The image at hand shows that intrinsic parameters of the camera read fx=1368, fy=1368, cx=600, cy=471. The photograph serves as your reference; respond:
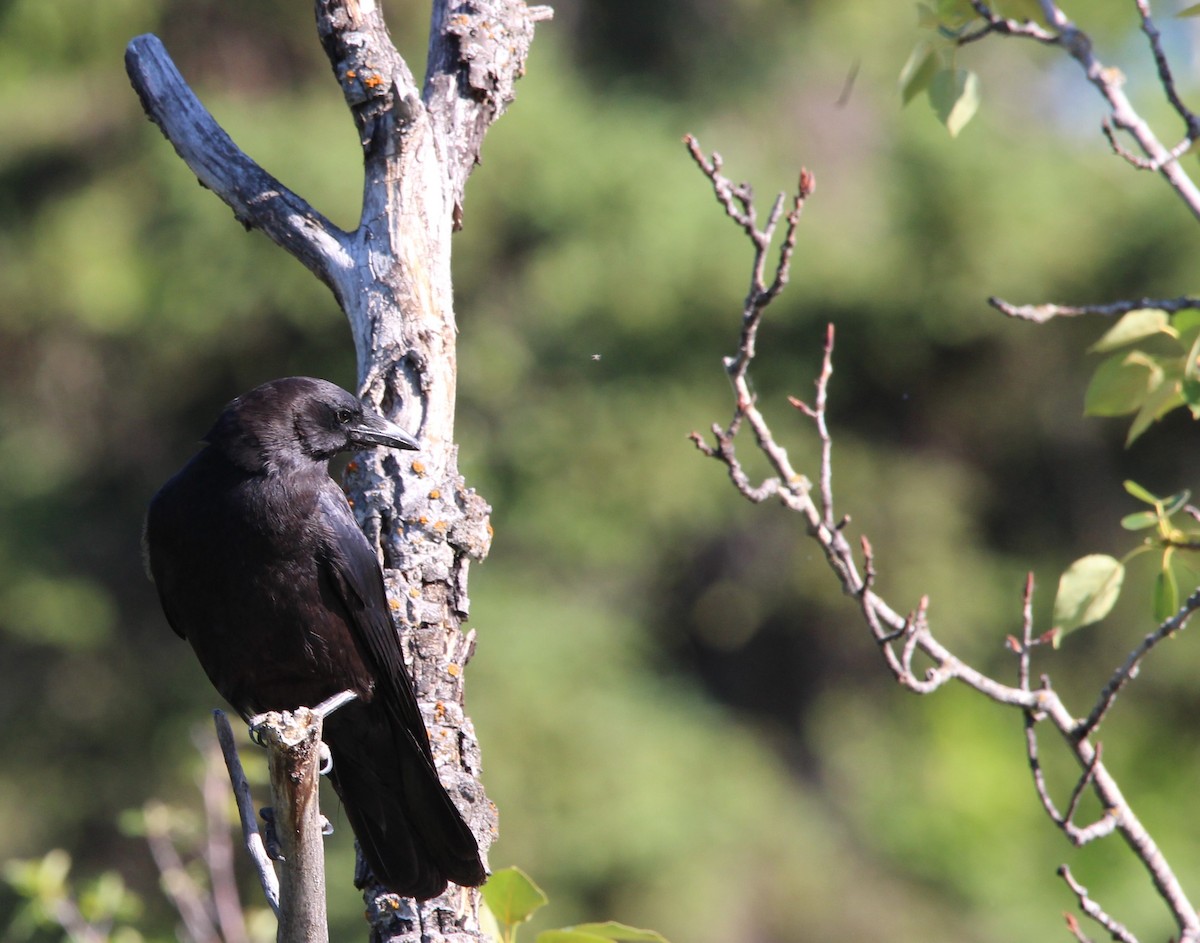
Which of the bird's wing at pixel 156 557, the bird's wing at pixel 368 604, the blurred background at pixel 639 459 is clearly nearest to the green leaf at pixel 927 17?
the bird's wing at pixel 368 604

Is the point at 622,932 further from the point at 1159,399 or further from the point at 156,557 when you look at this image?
the point at 156,557

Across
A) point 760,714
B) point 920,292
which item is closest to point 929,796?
point 760,714

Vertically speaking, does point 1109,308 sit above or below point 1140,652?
above

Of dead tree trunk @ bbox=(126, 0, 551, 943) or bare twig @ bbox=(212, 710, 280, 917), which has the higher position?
dead tree trunk @ bbox=(126, 0, 551, 943)

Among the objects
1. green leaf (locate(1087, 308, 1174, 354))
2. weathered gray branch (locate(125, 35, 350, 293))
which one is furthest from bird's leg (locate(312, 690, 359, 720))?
green leaf (locate(1087, 308, 1174, 354))

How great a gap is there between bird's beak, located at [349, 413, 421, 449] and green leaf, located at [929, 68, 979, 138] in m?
1.28

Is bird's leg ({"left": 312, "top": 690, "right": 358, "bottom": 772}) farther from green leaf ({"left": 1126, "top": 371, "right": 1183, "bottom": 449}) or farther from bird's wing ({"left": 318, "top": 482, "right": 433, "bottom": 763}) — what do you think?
green leaf ({"left": 1126, "top": 371, "right": 1183, "bottom": 449})

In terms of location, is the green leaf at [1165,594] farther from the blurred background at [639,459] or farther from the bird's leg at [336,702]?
the blurred background at [639,459]

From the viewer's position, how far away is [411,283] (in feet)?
9.79

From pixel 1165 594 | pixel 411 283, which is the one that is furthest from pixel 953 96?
pixel 411 283

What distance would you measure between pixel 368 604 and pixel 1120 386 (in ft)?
5.21

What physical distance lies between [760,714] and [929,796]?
2.20 metres

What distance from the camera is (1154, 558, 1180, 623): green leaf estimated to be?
96.0 inches

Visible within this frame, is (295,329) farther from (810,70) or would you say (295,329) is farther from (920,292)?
(810,70)
